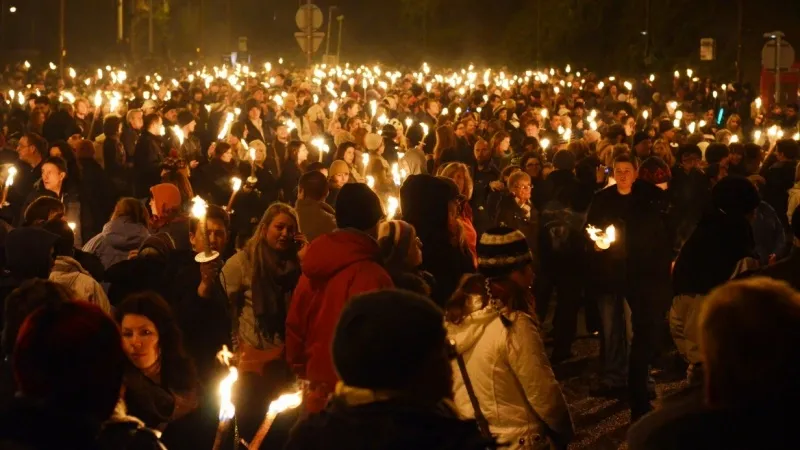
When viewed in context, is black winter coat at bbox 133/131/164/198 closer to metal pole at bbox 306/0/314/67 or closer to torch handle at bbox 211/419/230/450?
metal pole at bbox 306/0/314/67

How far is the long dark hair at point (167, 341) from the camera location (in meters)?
5.73

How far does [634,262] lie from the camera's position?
28.9 ft

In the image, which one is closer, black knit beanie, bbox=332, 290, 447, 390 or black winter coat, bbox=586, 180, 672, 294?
black knit beanie, bbox=332, 290, 447, 390

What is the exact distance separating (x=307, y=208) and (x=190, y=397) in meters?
3.71

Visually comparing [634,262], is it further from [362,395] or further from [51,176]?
[362,395]

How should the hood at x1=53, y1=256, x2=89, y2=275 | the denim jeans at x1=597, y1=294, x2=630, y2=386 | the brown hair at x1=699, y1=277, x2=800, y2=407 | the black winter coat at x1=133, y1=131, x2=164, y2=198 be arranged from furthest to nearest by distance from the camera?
the black winter coat at x1=133, y1=131, x2=164, y2=198
the denim jeans at x1=597, y1=294, x2=630, y2=386
the hood at x1=53, y1=256, x2=89, y2=275
the brown hair at x1=699, y1=277, x2=800, y2=407

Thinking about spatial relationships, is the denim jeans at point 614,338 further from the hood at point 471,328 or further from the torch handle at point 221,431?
the torch handle at point 221,431

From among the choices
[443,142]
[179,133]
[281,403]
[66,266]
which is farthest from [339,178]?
[281,403]

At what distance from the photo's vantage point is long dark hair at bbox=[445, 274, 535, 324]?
524cm

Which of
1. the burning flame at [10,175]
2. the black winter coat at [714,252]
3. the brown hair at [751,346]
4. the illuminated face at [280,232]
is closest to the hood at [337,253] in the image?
the illuminated face at [280,232]

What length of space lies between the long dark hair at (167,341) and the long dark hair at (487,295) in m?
1.22

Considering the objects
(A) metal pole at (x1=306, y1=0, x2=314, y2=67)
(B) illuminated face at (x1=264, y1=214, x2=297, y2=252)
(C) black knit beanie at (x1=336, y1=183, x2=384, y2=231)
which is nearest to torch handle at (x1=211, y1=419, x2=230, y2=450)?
(C) black knit beanie at (x1=336, y1=183, x2=384, y2=231)

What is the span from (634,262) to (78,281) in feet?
12.5

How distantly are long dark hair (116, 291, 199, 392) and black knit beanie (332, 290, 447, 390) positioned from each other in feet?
8.13
